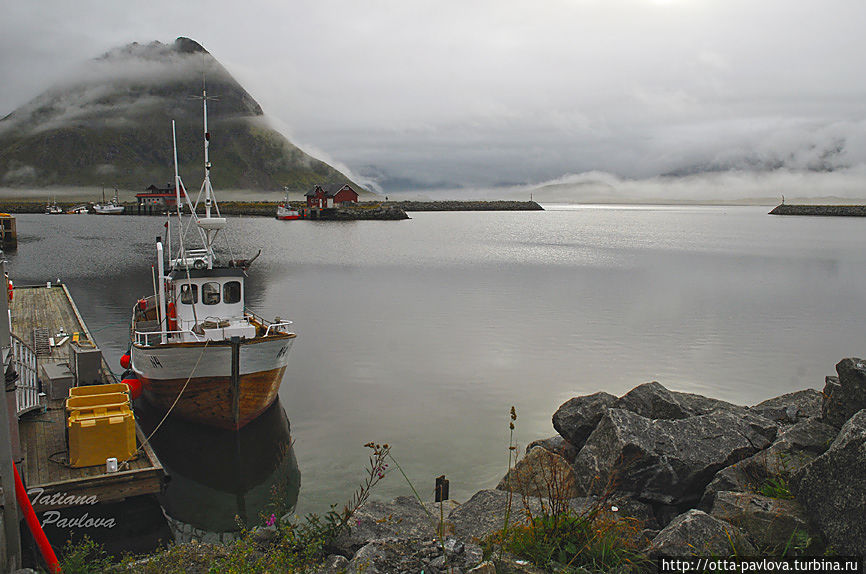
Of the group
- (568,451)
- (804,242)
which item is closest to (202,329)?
(568,451)

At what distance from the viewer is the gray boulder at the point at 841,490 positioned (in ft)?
17.8

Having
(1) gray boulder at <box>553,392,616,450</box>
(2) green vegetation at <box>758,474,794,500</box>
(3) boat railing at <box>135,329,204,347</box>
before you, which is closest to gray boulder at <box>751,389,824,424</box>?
(1) gray boulder at <box>553,392,616,450</box>

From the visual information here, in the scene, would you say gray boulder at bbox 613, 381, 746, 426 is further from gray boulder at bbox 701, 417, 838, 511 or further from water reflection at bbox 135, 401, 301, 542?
water reflection at bbox 135, 401, 301, 542

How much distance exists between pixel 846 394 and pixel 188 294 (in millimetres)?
14056

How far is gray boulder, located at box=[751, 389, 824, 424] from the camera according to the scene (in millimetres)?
10219

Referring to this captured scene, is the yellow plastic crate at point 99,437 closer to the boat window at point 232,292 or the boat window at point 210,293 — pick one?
the boat window at point 210,293

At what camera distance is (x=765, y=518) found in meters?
6.04

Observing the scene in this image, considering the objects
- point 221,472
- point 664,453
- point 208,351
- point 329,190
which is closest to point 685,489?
point 664,453

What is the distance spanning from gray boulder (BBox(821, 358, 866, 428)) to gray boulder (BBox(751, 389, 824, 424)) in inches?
75.1

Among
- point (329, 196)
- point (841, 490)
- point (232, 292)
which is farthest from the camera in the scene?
point (329, 196)

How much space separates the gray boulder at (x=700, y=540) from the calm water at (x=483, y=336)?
5.89 meters

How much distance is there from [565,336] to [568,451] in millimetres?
13907

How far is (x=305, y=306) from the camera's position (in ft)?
101

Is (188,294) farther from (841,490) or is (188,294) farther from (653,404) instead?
(841,490)
